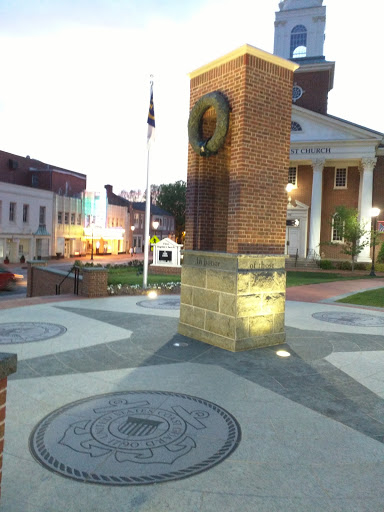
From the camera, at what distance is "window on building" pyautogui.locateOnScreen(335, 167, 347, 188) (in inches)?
1651

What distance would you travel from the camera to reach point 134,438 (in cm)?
491

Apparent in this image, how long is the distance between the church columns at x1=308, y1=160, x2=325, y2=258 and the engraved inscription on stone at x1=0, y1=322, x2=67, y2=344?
1284 inches

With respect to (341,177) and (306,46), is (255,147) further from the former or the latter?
(306,46)

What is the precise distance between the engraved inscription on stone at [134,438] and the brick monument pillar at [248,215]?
3.27 meters

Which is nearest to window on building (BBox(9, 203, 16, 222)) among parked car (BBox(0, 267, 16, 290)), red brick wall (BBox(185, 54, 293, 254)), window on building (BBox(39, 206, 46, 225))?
window on building (BBox(39, 206, 46, 225))

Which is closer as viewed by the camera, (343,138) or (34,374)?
(34,374)

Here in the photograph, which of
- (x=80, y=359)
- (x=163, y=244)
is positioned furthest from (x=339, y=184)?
(x=80, y=359)

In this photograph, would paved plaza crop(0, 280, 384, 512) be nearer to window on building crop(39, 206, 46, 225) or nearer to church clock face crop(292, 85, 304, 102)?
church clock face crop(292, 85, 304, 102)

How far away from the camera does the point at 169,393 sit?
6.36 metres

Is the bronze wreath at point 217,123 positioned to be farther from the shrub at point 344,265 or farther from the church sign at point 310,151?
the church sign at point 310,151

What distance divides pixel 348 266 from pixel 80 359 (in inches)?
1310

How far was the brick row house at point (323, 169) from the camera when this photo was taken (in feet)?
129

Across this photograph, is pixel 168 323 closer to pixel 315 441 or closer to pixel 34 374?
pixel 34 374

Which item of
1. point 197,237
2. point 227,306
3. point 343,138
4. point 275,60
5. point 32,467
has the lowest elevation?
point 32,467
